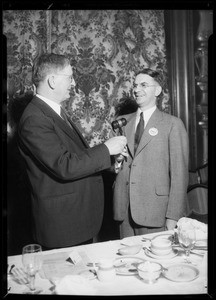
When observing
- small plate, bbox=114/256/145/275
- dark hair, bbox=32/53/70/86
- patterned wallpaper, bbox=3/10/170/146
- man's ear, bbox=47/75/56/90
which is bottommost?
small plate, bbox=114/256/145/275

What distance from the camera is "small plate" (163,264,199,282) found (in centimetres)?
140

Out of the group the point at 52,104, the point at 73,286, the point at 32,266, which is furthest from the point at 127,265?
the point at 52,104

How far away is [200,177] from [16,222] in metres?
1.74

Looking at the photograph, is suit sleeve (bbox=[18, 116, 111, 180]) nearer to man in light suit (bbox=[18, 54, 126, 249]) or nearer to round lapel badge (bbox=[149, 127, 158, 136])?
man in light suit (bbox=[18, 54, 126, 249])

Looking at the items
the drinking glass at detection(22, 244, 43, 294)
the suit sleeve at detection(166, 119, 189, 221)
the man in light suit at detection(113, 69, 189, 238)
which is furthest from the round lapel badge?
the drinking glass at detection(22, 244, 43, 294)

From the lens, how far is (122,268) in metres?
1.48

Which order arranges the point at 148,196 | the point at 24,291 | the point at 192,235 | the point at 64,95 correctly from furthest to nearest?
the point at 148,196
the point at 64,95
the point at 192,235
the point at 24,291

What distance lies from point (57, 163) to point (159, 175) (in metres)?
0.85

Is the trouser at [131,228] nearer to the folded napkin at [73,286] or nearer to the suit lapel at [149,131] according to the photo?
the suit lapel at [149,131]

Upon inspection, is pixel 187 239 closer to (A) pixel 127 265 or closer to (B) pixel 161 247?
(B) pixel 161 247

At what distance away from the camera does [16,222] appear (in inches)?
121

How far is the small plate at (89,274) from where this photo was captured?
4.72ft

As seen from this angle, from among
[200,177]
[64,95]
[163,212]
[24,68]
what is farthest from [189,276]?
[24,68]

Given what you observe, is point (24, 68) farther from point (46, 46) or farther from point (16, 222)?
point (16, 222)
